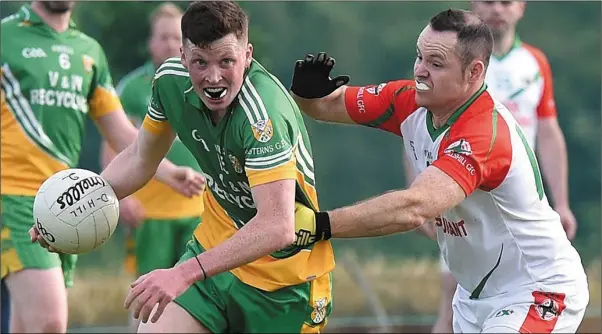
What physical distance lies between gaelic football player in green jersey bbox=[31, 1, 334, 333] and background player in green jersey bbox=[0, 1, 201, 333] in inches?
53.9

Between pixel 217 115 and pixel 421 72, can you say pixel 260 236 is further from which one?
pixel 421 72

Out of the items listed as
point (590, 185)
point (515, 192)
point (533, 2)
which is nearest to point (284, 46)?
point (533, 2)

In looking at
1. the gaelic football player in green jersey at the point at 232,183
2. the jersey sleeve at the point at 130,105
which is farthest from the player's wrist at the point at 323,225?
the jersey sleeve at the point at 130,105

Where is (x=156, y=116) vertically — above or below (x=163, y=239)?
above

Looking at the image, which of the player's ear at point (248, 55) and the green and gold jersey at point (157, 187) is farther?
the green and gold jersey at point (157, 187)

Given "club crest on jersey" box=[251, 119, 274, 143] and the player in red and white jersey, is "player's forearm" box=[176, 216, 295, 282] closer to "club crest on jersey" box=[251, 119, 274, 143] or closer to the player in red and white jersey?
the player in red and white jersey

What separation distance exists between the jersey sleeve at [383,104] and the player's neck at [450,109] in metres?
0.21

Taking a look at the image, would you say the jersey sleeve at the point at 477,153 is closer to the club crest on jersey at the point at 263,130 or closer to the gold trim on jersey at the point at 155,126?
the club crest on jersey at the point at 263,130

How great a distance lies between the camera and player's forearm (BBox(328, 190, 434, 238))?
13.9 feet

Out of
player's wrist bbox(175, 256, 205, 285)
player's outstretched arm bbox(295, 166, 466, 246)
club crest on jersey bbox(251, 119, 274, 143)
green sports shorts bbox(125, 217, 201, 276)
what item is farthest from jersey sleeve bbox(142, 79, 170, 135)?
green sports shorts bbox(125, 217, 201, 276)

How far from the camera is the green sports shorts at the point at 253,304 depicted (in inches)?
191

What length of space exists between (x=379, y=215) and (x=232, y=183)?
69 cm

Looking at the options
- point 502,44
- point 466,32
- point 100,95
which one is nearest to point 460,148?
point 466,32

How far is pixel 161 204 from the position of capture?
26.1ft
